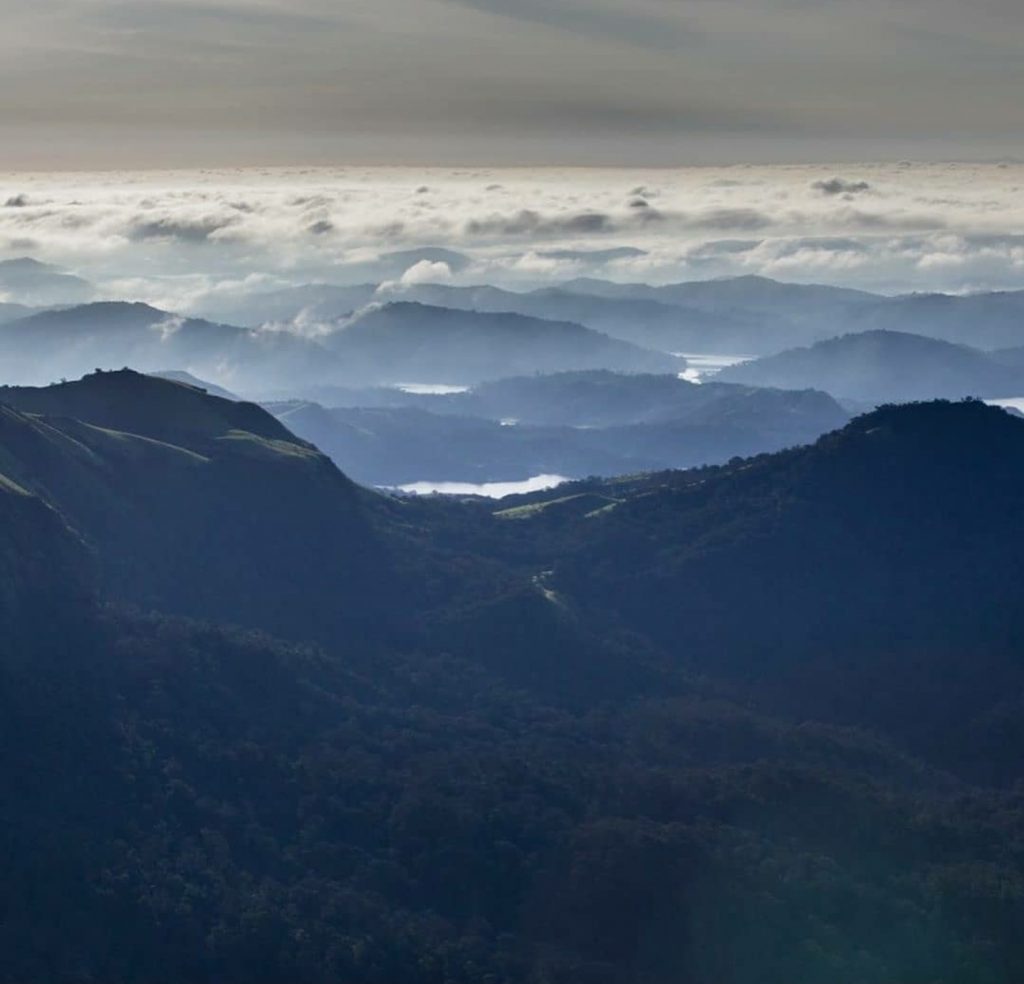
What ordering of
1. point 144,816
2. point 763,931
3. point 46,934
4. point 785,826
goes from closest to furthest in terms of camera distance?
point 46,934, point 763,931, point 144,816, point 785,826

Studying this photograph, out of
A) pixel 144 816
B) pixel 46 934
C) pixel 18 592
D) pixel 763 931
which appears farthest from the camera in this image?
pixel 18 592

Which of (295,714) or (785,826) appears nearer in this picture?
(785,826)

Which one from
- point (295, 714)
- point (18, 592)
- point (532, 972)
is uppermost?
point (18, 592)

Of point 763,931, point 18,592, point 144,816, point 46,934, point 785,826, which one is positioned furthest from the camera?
point 18,592

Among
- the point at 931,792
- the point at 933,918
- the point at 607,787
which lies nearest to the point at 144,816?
the point at 607,787

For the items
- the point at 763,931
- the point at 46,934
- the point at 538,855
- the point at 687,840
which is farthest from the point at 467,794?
the point at 46,934

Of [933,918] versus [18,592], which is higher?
[18,592]

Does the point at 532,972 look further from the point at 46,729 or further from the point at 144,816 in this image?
the point at 46,729

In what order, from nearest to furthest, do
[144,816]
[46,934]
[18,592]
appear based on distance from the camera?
[46,934] < [144,816] < [18,592]

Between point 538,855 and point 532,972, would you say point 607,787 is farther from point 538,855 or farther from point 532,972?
point 532,972
